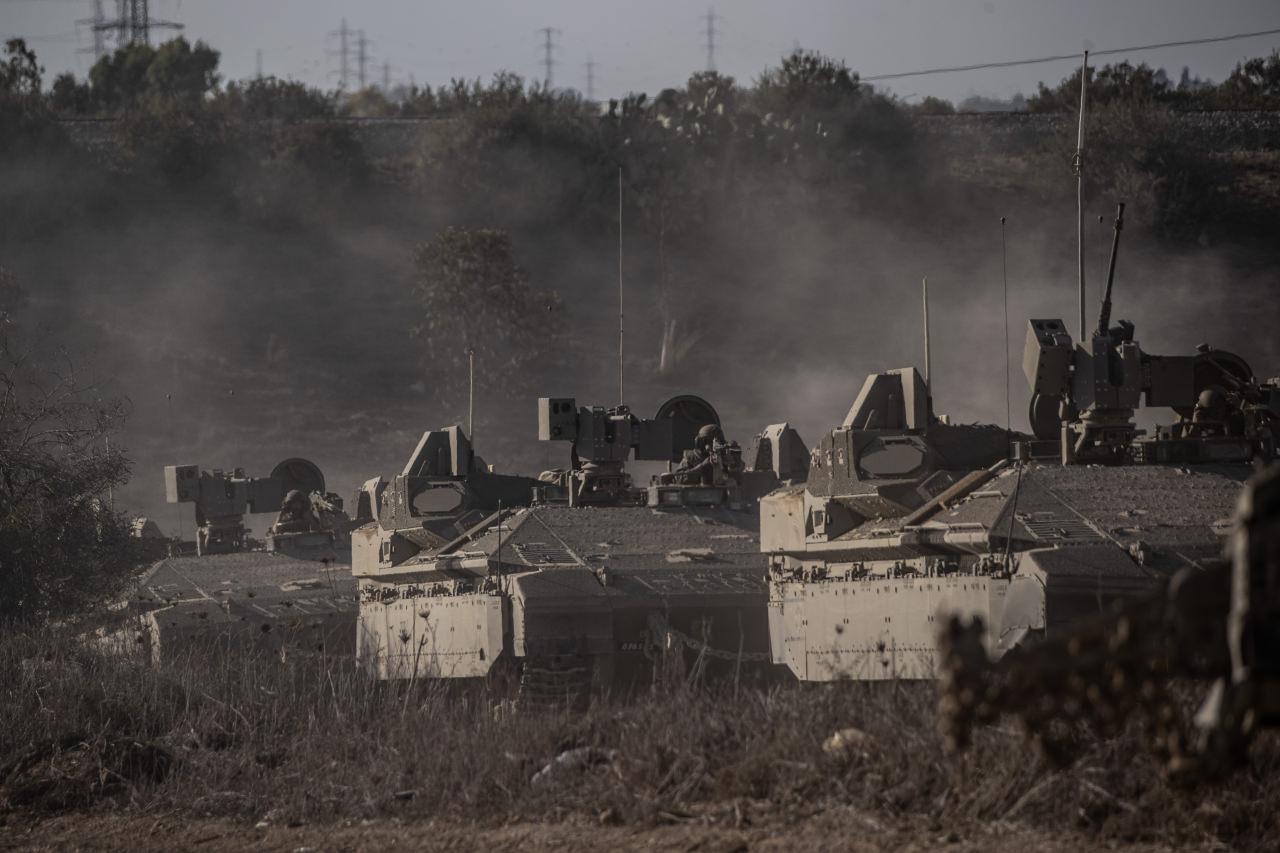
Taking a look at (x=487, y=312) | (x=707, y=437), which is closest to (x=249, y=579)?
(x=707, y=437)

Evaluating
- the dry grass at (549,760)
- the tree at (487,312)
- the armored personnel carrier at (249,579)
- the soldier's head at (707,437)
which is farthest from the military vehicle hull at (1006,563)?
the tree at (487,312)

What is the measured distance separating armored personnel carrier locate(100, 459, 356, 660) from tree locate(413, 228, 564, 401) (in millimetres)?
22229

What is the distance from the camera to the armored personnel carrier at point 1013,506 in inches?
522

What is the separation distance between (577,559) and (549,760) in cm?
578

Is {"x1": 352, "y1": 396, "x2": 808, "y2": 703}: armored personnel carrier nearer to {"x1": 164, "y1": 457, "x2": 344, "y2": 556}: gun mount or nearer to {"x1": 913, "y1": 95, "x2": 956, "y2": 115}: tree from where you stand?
{"x1": 164, "y1": 457, "x2": 344, "y2": 556}: gun mount

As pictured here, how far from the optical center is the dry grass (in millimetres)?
9805

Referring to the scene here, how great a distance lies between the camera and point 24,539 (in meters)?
23.2

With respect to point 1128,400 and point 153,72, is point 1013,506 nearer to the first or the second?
point 1128,400

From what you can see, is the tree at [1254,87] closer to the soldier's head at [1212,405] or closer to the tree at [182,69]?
the tree at [182,69]

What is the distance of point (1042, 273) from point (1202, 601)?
166 feet

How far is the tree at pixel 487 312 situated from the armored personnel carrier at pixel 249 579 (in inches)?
875

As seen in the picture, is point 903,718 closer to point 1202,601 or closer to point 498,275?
point 1202,601

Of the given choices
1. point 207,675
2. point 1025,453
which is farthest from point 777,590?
point 207,675

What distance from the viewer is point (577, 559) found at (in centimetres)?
1791
